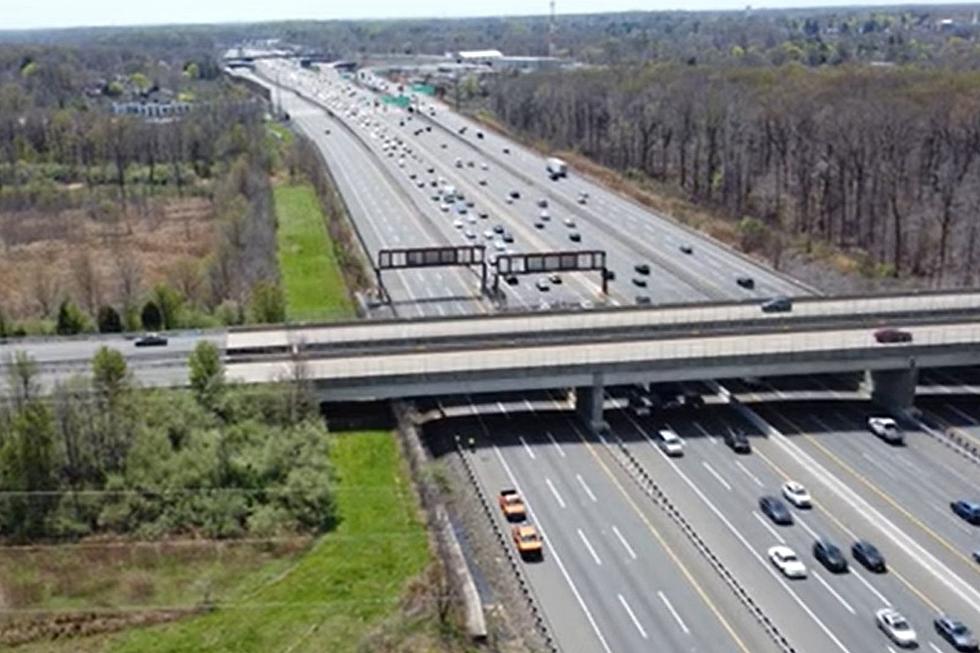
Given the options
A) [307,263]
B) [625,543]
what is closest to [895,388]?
[625,543]

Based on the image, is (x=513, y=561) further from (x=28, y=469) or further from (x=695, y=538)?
(x=28, y=469)

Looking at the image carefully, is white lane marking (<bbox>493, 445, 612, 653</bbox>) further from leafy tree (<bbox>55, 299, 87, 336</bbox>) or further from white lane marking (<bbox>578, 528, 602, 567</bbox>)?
leafy tree (<bbox>55, 299, 87, 336</bbox>)

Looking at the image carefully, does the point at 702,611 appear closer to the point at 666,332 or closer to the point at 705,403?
the point at 705,403

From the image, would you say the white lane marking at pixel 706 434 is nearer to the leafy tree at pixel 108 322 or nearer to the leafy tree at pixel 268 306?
the leafy tree at pixel 268 306

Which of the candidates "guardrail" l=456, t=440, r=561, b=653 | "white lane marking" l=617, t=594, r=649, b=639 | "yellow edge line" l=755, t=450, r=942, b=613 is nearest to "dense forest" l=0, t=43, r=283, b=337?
"guardrail" l=456, t=440, r=561, b=653

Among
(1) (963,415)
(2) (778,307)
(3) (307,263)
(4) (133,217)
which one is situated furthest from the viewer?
(4) (133,217)

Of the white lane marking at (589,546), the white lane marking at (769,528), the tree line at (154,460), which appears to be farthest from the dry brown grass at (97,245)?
the white lane marking at (769,528)
